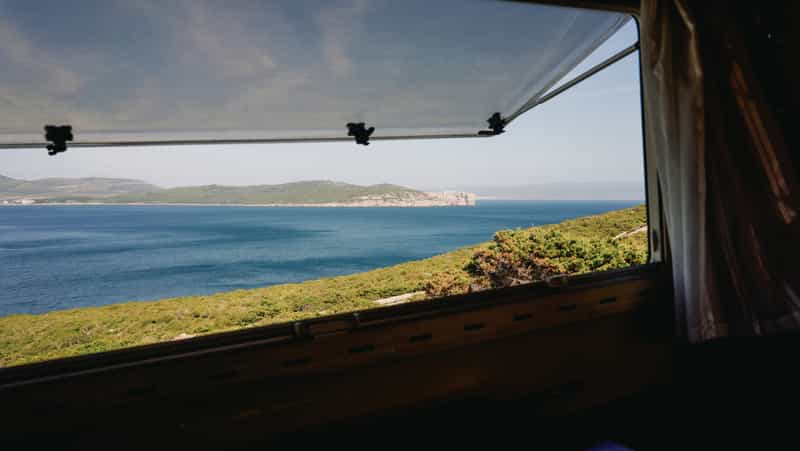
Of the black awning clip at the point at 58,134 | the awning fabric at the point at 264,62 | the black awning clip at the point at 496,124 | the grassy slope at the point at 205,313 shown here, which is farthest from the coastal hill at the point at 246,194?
the black awning clip at the point at 58,134

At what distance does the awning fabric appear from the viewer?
1.21 meters

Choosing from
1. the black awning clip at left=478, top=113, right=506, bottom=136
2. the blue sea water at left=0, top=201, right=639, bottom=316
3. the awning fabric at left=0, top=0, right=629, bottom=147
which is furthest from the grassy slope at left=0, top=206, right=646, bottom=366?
the blue sea water at left=0, top=201, right=639, bottom=316

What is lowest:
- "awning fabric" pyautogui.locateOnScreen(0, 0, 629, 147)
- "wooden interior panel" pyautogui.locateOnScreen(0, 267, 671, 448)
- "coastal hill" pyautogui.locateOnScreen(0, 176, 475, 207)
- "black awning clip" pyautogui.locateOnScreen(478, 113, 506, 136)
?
"wooden interior panel" pyautogui.locateOnScreen(0, 267, 671, 448)

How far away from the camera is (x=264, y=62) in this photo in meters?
1.52

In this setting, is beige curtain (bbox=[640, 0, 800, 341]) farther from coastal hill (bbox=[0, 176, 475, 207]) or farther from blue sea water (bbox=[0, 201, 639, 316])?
coastal hill (bbox=[0, 176, 475, 207])

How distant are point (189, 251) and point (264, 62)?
40710 millimetres

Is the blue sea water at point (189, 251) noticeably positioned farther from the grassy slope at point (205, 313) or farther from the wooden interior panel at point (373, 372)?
the wooden interior panel at point (373, 372)

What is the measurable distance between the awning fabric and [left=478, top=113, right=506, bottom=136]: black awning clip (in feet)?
0.55

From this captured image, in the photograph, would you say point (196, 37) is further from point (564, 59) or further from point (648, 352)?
point (648, 352)

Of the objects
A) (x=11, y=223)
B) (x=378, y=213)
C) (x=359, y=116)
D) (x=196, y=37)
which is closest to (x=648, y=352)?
(x=359, y=116)

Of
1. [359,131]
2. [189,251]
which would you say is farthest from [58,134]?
[189,251]

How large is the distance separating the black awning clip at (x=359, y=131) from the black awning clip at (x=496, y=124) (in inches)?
32.6

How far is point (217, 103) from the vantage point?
180cm

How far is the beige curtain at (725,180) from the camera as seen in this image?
1.18 metres
